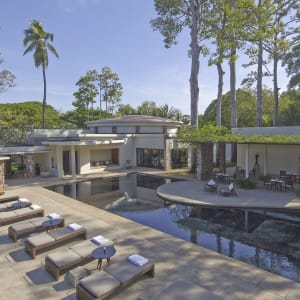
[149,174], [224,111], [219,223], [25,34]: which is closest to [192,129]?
[149,174]

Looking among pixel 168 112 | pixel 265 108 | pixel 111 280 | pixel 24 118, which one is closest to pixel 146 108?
pixel 168 112

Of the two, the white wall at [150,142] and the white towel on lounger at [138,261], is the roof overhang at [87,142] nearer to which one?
the white wall at [150,142]

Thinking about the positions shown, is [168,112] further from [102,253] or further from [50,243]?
[102,253]

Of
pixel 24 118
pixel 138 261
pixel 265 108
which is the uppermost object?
pixel 265 108

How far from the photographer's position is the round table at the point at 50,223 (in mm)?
8320

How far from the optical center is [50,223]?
330 inches

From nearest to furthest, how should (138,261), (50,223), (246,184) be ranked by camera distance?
1. (138,261)
2. (50,223)
3. (246,184)

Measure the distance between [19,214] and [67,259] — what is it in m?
4.70

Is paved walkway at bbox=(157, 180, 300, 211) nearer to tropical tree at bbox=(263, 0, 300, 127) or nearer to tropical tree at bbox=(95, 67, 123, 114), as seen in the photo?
tropical tree at bbox=(263, 0, 300, 127)

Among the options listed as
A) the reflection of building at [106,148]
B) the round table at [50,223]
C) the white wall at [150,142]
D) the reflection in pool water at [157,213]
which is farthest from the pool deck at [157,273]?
the white wall at [150,142]

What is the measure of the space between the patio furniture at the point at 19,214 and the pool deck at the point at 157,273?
0.36 metres

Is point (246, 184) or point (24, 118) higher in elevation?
point (24, 118)

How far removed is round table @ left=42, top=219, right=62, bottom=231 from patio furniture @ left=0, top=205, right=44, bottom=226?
181 centimetres

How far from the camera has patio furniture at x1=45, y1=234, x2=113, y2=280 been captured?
5.95 metres
